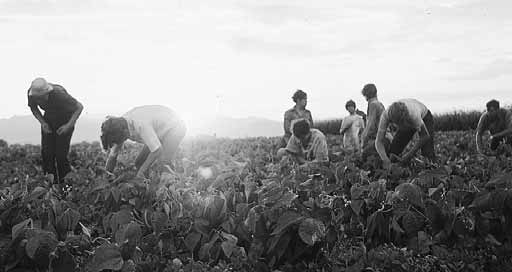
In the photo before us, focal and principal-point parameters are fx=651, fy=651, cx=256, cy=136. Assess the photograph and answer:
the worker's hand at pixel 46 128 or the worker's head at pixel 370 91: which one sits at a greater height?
the worker's head at pixel 370 91

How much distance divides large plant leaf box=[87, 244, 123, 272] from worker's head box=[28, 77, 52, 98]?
5.78m

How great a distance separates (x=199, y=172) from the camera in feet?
15.6

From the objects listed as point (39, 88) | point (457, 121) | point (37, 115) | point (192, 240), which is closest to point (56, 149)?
point (37, 115)

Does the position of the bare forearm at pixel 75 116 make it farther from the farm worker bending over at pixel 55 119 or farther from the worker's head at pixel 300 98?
the worker's head at pixel 300 98

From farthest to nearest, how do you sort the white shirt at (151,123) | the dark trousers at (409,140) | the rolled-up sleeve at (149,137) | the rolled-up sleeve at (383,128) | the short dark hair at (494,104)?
the short dark hair at (494,104), the dark trousers at (409,140), the rolled-up sleeve at (383,128), the white shirt at (151,123), the rolled-up sleeve at (149,137)

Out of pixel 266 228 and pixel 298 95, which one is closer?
pixel 266 228

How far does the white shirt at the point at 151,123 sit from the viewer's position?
A: 7.07 m

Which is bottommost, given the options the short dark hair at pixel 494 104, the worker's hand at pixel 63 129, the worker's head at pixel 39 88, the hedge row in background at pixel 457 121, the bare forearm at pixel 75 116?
the hedge row in background at pixel 457 121

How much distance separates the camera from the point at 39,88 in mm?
8273

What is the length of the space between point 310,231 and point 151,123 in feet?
16.0

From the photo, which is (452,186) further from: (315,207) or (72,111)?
(72,111)

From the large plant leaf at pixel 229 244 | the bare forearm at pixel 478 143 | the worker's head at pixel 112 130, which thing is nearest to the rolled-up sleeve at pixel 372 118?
the bare forearm at pixel 478 143

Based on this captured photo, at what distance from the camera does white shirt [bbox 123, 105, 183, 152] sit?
278 inches

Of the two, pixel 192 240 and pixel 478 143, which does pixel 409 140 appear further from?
pixel 192 240
